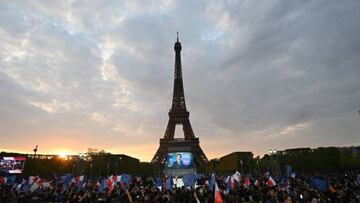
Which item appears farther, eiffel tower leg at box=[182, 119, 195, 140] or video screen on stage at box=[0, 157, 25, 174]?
eiffel tower leg at box=[182, 119, 195, 140]

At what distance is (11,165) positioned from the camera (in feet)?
181

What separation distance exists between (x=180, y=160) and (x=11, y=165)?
43701 millimetres

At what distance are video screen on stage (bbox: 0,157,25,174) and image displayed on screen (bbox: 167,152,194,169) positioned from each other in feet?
134

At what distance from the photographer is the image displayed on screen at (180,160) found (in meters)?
85.2

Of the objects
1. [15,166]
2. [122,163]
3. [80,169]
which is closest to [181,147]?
[122,163]

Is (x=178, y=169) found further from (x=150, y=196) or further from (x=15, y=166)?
(x=150, y=196)

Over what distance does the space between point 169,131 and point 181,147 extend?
8087mm

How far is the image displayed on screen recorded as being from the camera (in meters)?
85.2

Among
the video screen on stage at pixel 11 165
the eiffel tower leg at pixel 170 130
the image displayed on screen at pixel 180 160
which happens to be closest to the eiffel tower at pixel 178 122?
the eiffel tower leg at pixel 170 130

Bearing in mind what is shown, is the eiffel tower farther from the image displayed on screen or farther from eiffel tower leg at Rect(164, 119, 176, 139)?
the image displayed on screen

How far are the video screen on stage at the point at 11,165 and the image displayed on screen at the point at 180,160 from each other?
134 ft

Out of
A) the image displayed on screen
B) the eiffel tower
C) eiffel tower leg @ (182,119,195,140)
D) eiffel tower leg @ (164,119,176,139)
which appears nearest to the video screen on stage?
the image displayed on screen

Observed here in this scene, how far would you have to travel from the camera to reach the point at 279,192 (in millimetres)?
15547

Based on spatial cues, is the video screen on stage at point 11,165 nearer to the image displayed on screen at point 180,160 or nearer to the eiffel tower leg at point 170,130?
the image displayed on screen at point 180,160
